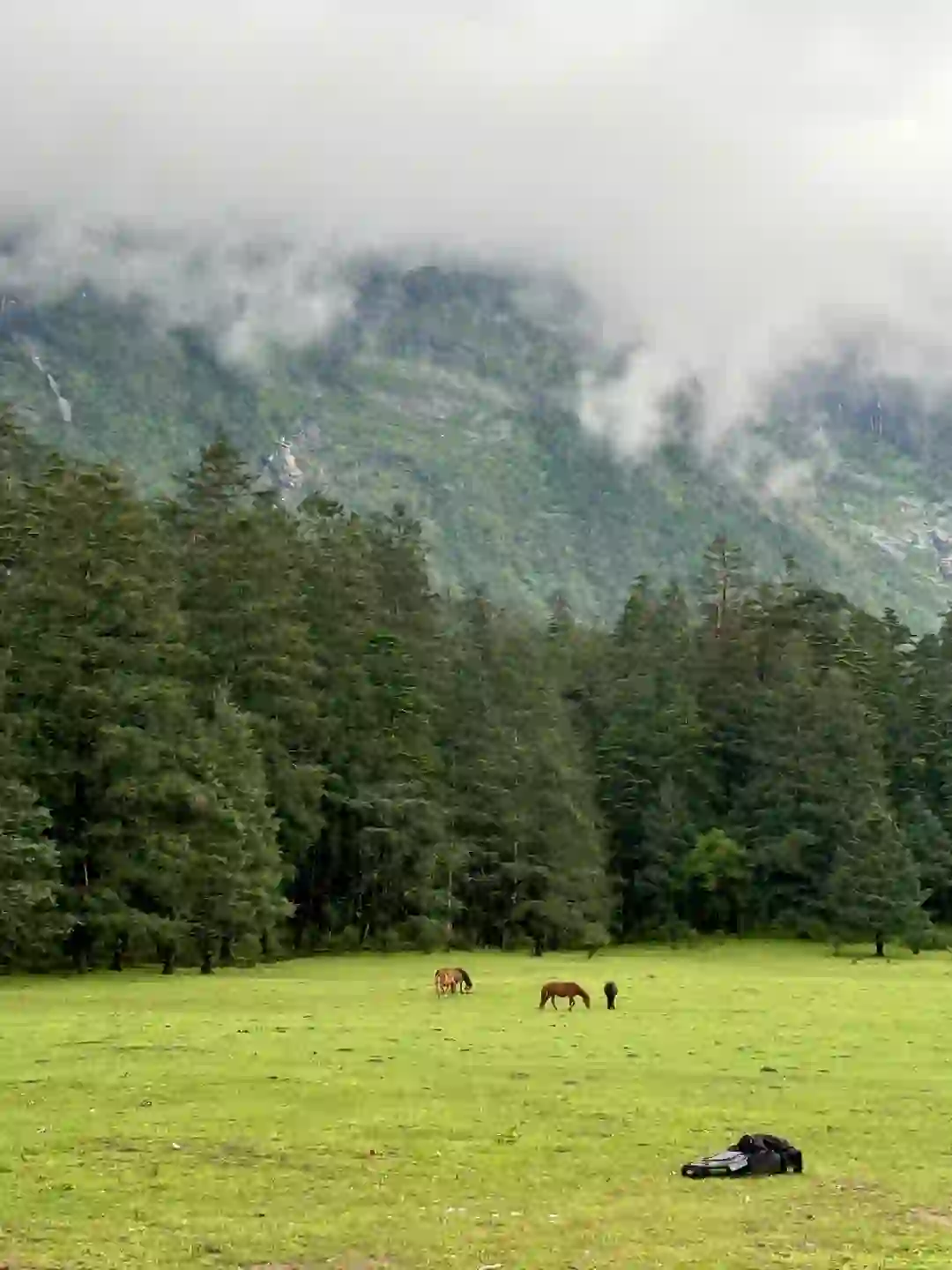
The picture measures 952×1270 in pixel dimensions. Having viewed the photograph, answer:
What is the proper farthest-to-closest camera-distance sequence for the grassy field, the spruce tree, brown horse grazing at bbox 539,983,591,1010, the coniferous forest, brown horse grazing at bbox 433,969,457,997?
the spruce tree, the coniferous forest, brown horse grazing at bbox 433,969,457,997, brown horse grazing at bbox 539,983,591,1010, the grassy field

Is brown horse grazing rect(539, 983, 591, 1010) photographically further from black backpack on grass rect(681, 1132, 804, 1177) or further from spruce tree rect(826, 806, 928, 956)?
spruce tree rect(826, 806, 928, 956)

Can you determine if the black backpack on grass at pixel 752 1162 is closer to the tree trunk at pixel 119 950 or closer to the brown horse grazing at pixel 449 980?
the brown horse grazing at pixel 449 980

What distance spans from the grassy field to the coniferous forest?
15.8m

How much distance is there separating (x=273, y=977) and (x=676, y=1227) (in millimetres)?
44534

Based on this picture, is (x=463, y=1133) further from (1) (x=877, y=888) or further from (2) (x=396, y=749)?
(1) (x=877, y=888)

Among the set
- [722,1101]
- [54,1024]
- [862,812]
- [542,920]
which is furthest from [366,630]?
[722,1101]

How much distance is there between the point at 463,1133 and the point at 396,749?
5986 cm

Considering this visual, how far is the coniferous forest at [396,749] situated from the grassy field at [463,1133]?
624 inches

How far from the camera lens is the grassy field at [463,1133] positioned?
16.6 metres

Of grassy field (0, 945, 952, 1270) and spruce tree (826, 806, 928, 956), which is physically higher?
spruce tree (826, 806, 928, 956)

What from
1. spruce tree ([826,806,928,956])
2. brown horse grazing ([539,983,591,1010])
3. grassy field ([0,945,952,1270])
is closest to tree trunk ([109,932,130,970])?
grassy field ([0,945,952,1270])

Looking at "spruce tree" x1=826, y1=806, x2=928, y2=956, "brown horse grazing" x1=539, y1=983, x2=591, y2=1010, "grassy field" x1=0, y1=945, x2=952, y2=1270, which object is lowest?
"grassy field" x1=0, y1=945, x2=952, y2=1270

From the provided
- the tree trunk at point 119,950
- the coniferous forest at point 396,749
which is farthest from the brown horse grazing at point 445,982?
the tree trunk at point 119,950

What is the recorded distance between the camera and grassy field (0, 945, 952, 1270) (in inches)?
653
